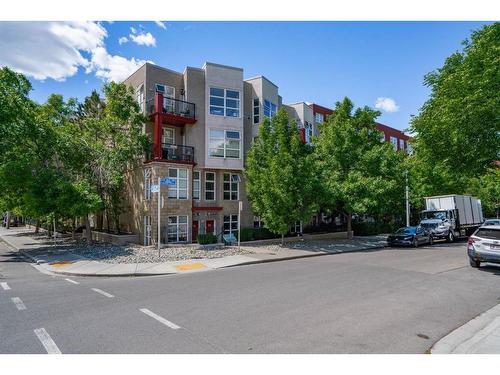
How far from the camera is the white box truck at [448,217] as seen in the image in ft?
82.1

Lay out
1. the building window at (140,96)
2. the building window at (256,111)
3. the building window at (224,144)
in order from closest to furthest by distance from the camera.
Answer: the building window at (140,96) < the building window at (224,144) < the building window at (256,111)

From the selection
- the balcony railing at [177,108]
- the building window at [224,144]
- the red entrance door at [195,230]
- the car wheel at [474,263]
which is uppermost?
the balcony railing at [177,108]

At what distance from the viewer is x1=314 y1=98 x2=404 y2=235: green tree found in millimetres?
22438

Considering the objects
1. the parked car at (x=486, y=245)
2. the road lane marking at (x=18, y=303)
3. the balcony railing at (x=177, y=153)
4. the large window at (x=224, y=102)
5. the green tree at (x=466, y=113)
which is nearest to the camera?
the road lane marking at (x=18, y=303)

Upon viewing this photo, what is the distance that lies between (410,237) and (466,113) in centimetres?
890

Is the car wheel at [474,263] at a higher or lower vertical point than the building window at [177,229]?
lower

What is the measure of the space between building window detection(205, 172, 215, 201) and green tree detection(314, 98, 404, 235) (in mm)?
7859

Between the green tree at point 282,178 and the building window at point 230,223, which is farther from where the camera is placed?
the building window at point 230,223

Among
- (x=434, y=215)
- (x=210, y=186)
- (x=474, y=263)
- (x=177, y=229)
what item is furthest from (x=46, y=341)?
(x=434, y=215)

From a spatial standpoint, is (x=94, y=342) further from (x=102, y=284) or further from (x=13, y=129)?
(x=13, y=129)

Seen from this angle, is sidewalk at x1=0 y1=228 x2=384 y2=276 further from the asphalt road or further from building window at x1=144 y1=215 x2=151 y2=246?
building window at x1=144 y1=215 x2=151 y2=246

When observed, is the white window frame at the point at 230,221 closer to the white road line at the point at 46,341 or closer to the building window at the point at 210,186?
the building window at the point at 210,186

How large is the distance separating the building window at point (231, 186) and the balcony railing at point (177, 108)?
5252 mm

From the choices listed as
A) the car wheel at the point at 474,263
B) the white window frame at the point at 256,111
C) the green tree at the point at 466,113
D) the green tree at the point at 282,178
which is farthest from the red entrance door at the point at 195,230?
the car wheel at the point at 474,263
